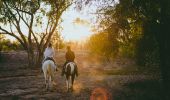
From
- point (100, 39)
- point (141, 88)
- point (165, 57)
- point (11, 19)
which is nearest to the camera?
point (165, 57)

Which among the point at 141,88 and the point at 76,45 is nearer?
the point at 141,88

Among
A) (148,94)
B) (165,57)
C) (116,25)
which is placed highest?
(116,25)

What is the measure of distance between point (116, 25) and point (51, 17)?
2453cm

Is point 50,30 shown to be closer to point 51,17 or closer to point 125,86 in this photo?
point 51,17

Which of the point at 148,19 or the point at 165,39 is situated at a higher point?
the point at 148,19

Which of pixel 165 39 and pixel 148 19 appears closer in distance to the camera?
pixel 148 19

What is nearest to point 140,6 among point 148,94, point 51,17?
point 148,94

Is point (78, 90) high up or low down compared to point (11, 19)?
down

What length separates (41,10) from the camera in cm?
4497

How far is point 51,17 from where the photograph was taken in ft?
148

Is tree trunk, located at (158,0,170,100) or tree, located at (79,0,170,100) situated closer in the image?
tree trunk, located at (158,0,170,100)

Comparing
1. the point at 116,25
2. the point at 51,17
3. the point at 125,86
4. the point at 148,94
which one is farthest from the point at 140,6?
the point at 51,17

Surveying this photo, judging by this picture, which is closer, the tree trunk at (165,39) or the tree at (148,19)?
the tree trunk at (165,39)

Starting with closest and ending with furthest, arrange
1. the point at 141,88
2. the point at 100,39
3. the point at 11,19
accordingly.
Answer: the point at 100,39 < the point at 141,88 < the point at 11,19
